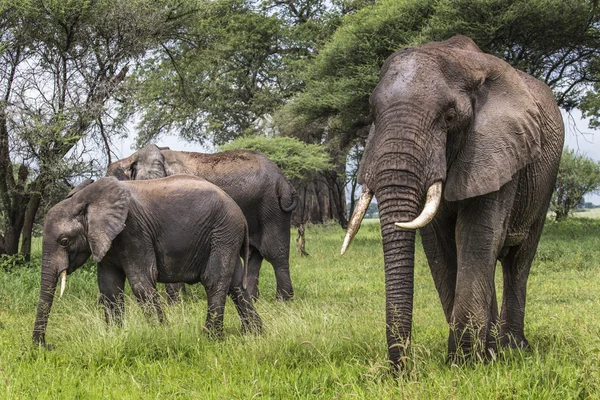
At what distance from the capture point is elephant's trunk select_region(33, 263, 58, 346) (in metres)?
6.35

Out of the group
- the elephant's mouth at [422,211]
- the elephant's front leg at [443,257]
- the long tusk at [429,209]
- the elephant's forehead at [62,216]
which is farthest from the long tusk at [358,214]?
the elephant's forehead at [62,216]

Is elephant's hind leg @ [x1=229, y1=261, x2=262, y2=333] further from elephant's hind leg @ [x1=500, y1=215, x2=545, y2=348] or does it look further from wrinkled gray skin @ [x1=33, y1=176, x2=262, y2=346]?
elephant's hind leg @ [x1=500, y1=215, x2=545, y2=348]

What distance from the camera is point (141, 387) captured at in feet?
15.9

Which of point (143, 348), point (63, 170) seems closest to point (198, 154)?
point (63, 170)

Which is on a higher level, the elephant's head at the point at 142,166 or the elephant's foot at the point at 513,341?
the elephant's head at the point at 142,166

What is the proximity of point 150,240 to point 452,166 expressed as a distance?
353 centimetres

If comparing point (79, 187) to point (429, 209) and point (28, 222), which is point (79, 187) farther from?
point (28, 222)

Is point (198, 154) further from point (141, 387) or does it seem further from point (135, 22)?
point (141, 387)

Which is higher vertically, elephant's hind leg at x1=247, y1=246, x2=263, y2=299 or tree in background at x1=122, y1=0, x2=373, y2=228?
tree in background at x1=122, y1=0, x2=373, y2=228

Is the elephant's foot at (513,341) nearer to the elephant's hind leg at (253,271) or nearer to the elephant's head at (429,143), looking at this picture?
the elephant's head at (429,143)

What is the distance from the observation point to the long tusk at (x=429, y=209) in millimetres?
4078

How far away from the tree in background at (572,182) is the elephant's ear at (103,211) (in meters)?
28.5

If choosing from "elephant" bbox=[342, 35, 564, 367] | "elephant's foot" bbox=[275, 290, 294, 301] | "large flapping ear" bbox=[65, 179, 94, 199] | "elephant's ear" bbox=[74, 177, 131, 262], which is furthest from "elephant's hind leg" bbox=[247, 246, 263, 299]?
"elephant" bbox=[342, 35, 564, 367]

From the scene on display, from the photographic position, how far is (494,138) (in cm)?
464
